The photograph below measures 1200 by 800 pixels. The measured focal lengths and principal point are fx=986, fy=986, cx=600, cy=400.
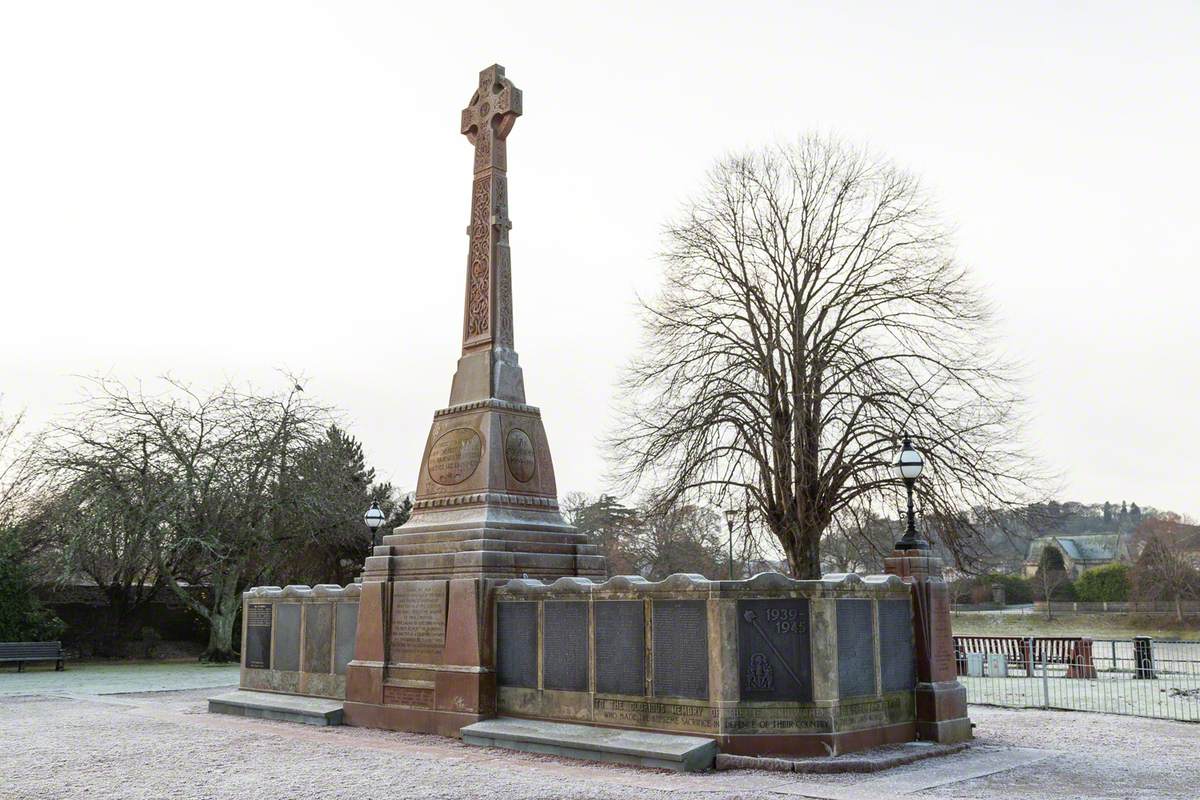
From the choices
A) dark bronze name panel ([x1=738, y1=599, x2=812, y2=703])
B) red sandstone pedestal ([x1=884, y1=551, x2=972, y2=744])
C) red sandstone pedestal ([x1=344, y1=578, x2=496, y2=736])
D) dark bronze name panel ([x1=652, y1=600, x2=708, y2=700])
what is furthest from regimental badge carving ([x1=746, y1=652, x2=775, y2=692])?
red sandstone pedestal ([x1=344, y1=578, x2=496, y2=736])

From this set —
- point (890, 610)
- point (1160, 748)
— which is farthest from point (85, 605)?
point (1160, 748)

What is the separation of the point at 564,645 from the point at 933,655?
14.7ft

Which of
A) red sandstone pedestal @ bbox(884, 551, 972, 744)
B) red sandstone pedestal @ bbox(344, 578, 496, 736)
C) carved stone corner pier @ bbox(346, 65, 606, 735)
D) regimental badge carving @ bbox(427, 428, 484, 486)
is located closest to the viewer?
red sandstone pedestal @ bbox(884, 551, 972, 744)

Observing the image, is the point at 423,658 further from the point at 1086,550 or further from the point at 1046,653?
the point at 1086,550

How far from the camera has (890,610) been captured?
11.7m

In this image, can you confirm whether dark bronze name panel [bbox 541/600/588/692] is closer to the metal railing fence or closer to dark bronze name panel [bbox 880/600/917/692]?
dark bronze name panel [bbox 880/600/917/692]

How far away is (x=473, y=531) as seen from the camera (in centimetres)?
1343

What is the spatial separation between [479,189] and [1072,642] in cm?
1930

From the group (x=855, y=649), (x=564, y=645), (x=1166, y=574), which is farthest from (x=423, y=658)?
(x=1166, y=574)

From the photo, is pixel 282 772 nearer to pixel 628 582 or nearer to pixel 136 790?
pixel 136 790

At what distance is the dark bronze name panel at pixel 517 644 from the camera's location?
1262 centimetres

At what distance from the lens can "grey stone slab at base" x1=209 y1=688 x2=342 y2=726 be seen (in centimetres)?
1430

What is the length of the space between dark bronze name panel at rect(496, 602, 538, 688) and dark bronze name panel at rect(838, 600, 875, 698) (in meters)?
3.92

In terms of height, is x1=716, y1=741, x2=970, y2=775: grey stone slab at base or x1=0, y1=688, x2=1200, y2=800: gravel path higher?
x1=716, y1=741, x2=970, y2=775: grey stone slab at base
